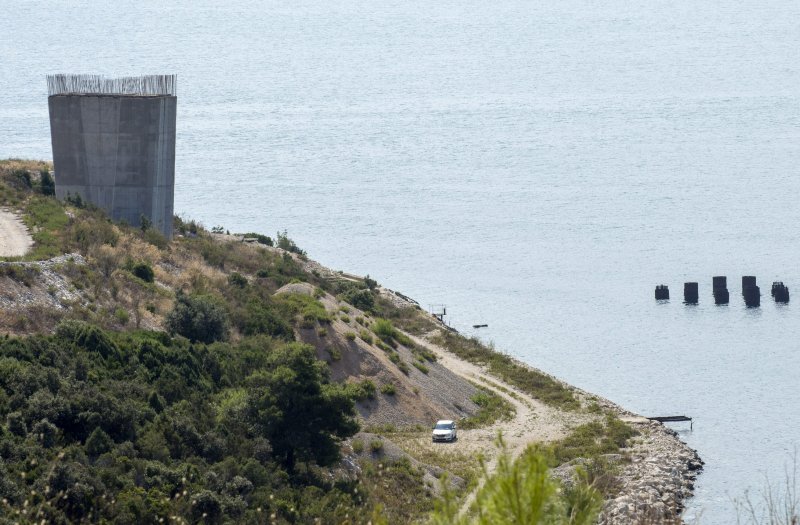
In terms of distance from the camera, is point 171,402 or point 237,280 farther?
point 237,280

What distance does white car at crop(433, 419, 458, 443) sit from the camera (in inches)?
1715

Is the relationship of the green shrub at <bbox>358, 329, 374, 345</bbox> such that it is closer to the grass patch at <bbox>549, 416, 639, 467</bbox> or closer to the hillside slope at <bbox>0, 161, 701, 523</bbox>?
the hillside slope at <bbox>0, 161, 701, 523</bbox>

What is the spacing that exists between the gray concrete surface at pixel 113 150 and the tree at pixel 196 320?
15.0m

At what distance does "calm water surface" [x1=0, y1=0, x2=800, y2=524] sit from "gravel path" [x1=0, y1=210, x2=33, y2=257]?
24181 millimetres

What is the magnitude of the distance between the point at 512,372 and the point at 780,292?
29589 millimetres

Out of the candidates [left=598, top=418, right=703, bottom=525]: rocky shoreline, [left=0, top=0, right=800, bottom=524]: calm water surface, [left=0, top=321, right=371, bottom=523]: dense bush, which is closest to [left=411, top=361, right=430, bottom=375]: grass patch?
[left=598, top=418, right=703, bottom=525]: rocky shoreline

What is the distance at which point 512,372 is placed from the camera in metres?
57.8

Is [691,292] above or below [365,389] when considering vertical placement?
below

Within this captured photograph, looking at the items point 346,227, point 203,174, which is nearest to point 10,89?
point 203,174

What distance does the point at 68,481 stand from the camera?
26.2 m

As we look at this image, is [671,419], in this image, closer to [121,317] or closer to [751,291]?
[121,317]

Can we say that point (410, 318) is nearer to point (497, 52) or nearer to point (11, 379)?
point (11, 379)

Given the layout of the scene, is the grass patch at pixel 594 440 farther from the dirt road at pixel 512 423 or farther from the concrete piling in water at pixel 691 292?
the concrete piling in water at pixel 691 292

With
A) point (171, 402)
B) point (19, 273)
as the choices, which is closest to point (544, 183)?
point (19, 273)
